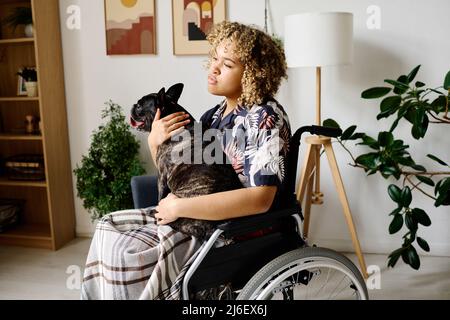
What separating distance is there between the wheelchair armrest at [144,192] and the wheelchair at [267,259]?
0.65m

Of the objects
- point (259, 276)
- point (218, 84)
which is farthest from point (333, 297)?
point (218, 84)

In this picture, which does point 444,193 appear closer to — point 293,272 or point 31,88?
point 293,272

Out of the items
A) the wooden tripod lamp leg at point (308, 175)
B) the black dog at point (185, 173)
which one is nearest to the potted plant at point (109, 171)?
the wooden tripod lamp leg at point (308, 175)

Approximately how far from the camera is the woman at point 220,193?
126 centimetres

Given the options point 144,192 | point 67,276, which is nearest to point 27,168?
point 67,276

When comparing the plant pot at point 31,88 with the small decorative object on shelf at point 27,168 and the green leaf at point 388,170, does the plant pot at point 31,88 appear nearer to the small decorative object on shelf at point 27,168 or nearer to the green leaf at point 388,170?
the small decorative object on shelf at point 27,168

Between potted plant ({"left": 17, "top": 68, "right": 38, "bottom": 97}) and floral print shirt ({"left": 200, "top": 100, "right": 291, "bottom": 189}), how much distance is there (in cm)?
185

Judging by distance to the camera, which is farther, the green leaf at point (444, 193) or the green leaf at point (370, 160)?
the green leaf at point (370, 160)

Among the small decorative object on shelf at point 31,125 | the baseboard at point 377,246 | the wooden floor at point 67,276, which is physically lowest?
the wooden floor at point 67,276

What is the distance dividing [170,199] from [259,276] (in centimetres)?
36

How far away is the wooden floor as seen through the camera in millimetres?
2225

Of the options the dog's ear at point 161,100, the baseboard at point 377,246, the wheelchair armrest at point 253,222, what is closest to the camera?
the wheelchair armrest at point 253,222

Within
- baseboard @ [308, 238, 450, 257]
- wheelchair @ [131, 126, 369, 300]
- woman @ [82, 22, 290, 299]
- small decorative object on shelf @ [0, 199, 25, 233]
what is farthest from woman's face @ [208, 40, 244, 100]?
small decorative object on shelf @ [0, 199, 25, 233]

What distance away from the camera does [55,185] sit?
9.36 feet
